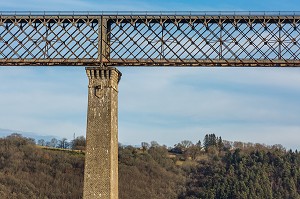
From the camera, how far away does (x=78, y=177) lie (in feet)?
421

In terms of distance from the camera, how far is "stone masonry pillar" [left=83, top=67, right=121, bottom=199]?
1443 inches

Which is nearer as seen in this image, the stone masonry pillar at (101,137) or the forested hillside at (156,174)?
the stone masonry pillar at (101,137)

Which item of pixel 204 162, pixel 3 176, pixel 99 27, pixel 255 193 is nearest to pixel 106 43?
pixel 99 27

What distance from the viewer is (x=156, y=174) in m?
148

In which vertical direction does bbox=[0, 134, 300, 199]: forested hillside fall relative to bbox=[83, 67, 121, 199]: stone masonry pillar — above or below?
above

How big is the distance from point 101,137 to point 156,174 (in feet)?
369

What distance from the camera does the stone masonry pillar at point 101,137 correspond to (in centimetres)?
3666

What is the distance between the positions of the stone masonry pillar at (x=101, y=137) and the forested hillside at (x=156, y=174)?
73736 mm

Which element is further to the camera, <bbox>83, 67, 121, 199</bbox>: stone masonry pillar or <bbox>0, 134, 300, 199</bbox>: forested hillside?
<bbox>0, 134, 300, 199</bbox>: forested hillside

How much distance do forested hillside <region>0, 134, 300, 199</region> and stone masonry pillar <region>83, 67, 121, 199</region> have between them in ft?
242

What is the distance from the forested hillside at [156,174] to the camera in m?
124

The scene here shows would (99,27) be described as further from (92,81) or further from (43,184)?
(43,184)

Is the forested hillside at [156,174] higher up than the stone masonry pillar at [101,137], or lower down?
higher up

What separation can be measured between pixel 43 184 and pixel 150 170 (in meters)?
31.0
